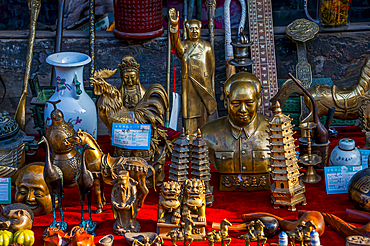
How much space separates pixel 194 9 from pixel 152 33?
1.47m

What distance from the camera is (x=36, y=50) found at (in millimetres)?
5227

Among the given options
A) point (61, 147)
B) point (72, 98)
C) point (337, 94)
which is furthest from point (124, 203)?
point (337, 94)

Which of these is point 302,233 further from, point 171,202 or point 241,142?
point 241,142

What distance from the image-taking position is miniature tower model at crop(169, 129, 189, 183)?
329 centimetres

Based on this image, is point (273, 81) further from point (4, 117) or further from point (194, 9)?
point (4, 117)

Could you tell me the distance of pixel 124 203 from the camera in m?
2.96

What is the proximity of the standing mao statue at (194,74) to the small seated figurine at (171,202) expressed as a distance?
1179 mm

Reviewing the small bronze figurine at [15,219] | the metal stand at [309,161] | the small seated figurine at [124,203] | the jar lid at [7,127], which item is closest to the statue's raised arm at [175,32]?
A: the metal stand at [309,161]

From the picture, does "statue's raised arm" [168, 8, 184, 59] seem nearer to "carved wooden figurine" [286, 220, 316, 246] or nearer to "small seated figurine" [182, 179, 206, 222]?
"small seated figurine" [182, 179, 206, 222]

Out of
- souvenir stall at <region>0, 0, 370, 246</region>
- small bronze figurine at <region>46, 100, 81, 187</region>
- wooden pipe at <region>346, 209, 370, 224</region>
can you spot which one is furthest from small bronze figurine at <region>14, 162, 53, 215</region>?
wooden pipe at <region>346, 209, 370, 224</region>

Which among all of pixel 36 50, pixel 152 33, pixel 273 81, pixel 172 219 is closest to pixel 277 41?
pixel 273 81

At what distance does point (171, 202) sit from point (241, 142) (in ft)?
2.76

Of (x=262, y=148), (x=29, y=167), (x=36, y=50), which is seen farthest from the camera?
(x=36, y=50)

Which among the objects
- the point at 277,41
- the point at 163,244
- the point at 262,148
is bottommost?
the point at 163,244
